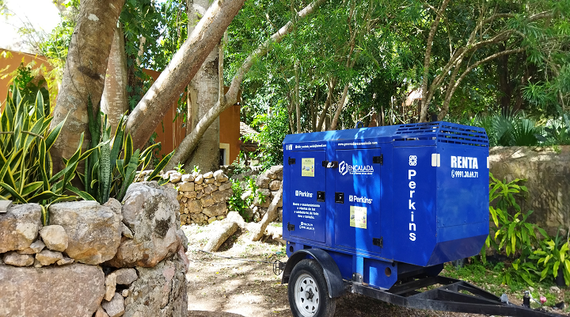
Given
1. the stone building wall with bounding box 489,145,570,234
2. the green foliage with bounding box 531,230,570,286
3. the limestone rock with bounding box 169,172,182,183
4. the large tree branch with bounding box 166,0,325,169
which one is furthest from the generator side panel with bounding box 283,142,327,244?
the limestone rock with bounding box 169,172,182,183

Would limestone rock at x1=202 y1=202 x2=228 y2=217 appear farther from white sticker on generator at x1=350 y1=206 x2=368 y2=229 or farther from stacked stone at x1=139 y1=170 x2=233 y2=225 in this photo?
white sticker on generator at x1=350 y1=206 x2=368 y2=229

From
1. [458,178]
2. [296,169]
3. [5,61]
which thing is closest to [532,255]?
[458,178]

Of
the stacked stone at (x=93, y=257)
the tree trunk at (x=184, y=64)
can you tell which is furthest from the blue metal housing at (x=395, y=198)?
the stacked stone at (x=93, y=257)

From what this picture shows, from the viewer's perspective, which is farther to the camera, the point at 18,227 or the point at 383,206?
the point at 383,206

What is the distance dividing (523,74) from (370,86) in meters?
4.28

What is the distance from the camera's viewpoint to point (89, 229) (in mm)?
2604

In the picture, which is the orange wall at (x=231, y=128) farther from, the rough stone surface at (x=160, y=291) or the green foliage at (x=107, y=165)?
the rough stone surface at (x=160, y=291)

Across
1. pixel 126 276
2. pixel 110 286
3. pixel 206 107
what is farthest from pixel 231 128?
pixel 110 286

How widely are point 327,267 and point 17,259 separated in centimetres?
277

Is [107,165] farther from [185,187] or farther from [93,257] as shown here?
[185,187]

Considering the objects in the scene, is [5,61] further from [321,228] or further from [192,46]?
[321,228]

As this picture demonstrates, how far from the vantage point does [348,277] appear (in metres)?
4.34

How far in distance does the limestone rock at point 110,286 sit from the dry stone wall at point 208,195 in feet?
22.0

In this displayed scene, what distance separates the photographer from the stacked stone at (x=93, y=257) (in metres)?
2.40
